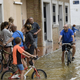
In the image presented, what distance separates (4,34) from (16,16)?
11.8 feet

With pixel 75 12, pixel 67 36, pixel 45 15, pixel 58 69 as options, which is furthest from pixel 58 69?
Result: pixel 75 12

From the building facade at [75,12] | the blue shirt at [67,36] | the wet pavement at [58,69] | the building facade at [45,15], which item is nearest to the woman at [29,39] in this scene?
the wet pavement at [58,69]

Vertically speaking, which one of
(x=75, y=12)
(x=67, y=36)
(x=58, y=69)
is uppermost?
(x=75, y=12)

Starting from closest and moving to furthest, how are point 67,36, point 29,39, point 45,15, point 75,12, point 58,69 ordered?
point 29,39 < point 58,69 < point 67,36 < point 45,15 < point 75,12

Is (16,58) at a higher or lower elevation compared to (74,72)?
higher

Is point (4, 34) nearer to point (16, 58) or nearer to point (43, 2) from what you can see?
point (16, 58)

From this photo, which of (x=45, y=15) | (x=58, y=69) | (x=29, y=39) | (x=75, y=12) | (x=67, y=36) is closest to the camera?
(x=29, y=39)

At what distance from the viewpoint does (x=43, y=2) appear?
17844mm

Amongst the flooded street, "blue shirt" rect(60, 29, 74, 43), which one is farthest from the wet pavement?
"blue shirt" rect(60, 29, 74, 43)

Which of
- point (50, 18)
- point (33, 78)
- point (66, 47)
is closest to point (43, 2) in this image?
A: point (50, 18)

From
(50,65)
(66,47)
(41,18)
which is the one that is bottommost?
(50,65)

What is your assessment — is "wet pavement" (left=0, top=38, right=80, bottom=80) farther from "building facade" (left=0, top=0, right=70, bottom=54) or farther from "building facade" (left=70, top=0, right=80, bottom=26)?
"building facade" (left=70, top=0, right=80, bottom=26)

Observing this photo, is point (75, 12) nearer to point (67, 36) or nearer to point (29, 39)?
point (67, 36)

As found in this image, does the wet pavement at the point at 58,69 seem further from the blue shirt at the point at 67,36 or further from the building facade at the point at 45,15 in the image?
the building facade at the point at 45,15
